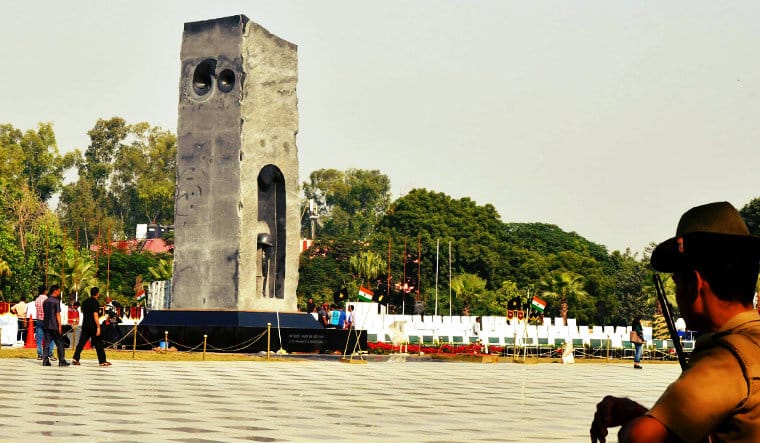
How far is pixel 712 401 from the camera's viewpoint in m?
2.83

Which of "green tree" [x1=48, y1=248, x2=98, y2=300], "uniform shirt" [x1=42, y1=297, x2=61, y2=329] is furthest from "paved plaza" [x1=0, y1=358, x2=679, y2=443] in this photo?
"green tree" [x1=48, y1=248, x2=98, y2=300]

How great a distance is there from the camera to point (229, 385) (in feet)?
72.1

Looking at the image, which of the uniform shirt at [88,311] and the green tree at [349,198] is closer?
the uniform shirt at [88,311]

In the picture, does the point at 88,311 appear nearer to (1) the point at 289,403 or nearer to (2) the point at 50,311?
(2) the point at 50,311

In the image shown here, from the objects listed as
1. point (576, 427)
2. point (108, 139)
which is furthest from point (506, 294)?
point (576, 427)

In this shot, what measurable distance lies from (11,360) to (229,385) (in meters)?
8.37

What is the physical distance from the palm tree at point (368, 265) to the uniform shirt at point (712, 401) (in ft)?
298

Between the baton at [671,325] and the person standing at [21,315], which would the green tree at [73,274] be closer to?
the person standing at [21,315]

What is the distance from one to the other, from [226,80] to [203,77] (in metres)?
1.05

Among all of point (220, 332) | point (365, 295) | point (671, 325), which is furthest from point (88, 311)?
point (671, 325)

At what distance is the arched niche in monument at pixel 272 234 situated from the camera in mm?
40625

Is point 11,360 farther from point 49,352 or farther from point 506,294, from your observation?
point 506,294

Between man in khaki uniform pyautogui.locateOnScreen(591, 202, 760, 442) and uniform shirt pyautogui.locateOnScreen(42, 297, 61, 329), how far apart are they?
23928mm

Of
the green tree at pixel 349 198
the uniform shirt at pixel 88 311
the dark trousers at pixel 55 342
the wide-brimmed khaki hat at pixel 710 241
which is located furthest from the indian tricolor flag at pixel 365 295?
the green tree at pixel 349 198
